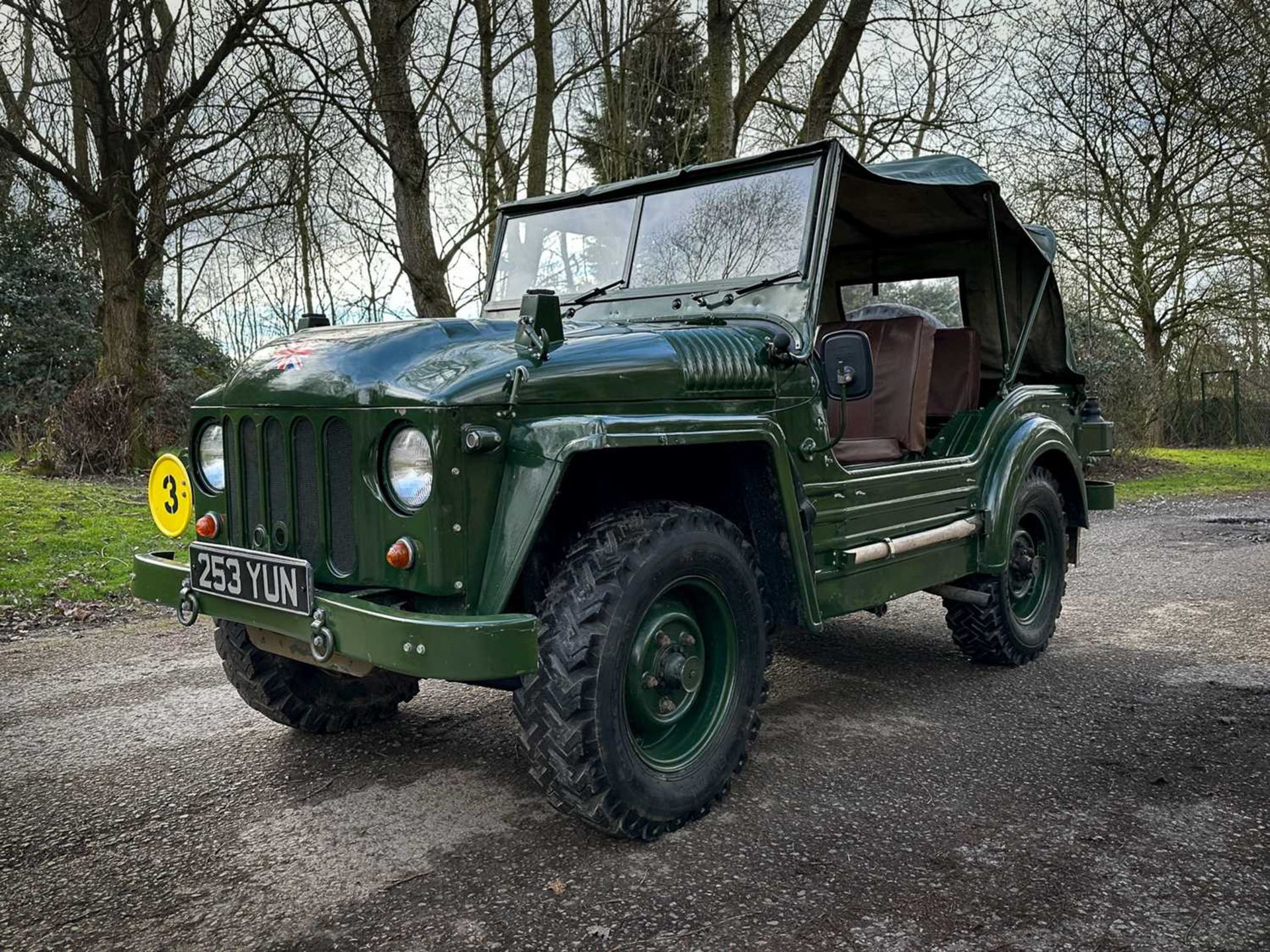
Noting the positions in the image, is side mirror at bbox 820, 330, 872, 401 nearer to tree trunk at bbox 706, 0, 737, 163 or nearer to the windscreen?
the windscreen

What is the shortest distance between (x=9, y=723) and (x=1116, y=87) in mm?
18625

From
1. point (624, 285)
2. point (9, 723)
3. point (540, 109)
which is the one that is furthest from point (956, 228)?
point (540, 109)

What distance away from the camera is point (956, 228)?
17.9 ft

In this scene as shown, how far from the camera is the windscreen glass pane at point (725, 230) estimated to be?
420 centimetres

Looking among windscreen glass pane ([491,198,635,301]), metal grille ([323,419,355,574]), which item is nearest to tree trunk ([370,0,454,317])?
windscreen glass pane ([491,198,635,301])

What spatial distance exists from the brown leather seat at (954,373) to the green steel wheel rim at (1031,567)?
0.71m

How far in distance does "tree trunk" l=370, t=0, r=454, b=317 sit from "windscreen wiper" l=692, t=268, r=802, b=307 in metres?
5.93

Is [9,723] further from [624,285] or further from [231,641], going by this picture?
[624,285]

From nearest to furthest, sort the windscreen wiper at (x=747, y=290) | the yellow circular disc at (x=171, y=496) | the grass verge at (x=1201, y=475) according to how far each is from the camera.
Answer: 1. the yellow circular disc at (x=171, y=496)
2. the windscreen wiper at (x=747, y=290)
3. the grass verge at (x=1201, y=475)

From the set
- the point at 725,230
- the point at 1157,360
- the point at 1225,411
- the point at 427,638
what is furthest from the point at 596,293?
the point at 1225,411

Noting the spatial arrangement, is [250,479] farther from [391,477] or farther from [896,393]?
[896,393]

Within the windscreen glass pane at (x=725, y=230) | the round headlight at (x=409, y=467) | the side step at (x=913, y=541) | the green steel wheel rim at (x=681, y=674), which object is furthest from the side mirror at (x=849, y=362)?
the round headlight at (x=409, y=467)

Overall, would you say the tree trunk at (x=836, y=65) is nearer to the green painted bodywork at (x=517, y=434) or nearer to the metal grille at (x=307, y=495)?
the green painted bodywork at (x=517, y=434)

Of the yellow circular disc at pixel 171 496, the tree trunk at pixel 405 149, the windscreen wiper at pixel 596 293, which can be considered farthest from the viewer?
the tree trunk at pixel 405 149
